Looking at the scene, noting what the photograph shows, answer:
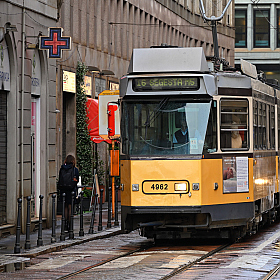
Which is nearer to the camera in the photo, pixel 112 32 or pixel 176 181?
pixel 176 181

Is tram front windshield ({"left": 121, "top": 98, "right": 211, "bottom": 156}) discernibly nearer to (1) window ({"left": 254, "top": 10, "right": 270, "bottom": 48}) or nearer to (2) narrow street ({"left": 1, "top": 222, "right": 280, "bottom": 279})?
(2) narrow street ({"left": 1, "top": 222, "right": 280, "bottom": 279})

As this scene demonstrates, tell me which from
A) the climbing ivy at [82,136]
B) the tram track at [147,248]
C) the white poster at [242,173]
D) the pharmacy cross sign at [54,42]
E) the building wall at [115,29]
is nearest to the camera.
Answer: the tram track at [147,248]

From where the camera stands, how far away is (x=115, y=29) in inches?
1374

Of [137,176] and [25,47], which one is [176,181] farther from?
[25,47]

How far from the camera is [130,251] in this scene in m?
15.8

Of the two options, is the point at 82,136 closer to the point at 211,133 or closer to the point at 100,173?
the point at 100,173

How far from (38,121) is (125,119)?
234 inches

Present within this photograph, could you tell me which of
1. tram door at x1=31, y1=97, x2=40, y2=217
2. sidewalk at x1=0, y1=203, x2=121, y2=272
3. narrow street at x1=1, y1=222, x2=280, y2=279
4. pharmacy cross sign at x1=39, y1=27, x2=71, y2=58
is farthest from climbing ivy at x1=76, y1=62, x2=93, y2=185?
narrow street at x1=1, y1=222, x2=280, y2=279

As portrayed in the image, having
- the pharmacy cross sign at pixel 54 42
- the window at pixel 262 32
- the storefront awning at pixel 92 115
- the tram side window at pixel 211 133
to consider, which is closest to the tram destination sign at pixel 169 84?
the tram side window at pixel 211 133

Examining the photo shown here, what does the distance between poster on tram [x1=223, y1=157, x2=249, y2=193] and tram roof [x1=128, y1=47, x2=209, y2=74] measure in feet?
6.08

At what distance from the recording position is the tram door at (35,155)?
69.2 feet

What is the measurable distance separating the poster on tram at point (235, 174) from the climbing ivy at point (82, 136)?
13.1 m

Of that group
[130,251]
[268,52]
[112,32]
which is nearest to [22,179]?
[130,251]

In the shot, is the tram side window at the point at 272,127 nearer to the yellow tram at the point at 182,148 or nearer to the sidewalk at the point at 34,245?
the yellow tram at the point at 182,148
